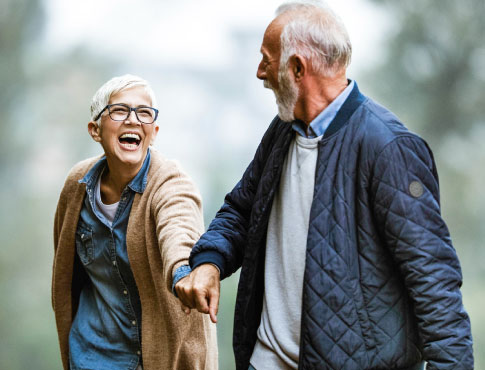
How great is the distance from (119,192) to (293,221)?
0.97 m

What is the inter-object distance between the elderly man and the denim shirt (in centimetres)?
60

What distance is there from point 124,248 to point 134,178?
27 centimetres

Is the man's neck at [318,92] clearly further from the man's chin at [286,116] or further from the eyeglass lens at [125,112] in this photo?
the eyeglass lens at [125,112]

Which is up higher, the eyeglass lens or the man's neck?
the eyeglass lens

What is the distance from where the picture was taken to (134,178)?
8.44 ft

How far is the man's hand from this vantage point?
1889 mm

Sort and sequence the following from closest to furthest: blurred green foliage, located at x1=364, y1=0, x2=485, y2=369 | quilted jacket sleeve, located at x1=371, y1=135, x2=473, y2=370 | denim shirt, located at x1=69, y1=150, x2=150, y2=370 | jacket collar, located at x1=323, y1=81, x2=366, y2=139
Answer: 1. quilted jacket sleeve, located at x1=371, y1=135, x2=473, y2=370
2. jacket collar, located at x1=323, y1=81, x2=366, y2=139
3. denim shirt, located at x1=69, y1=150, x2=150, y2=370
4. blurred green foliage, located at x1=364, y1=0, x2=485, y2=369

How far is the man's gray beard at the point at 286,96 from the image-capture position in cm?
188

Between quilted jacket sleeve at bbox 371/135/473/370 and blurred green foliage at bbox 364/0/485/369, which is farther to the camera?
blurred green foliage at bbox 364/0/485/369

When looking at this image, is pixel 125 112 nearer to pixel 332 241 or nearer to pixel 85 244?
pixel 85 244

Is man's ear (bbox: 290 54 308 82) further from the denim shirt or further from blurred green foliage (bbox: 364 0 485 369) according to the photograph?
blurred green foliage (bbox: 364 0 485 369)

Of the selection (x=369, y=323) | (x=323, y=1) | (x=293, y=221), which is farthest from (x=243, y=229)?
(x=323, y=1)

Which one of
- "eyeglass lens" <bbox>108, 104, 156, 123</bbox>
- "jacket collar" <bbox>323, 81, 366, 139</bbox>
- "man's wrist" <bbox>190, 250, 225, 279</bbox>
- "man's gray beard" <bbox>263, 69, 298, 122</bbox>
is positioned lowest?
"man's wrist" <bbox>190, 250, 225, 279</bbox>

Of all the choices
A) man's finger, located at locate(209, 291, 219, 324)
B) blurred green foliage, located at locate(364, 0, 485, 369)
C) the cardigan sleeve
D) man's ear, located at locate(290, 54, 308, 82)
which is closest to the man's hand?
man's finger, located at locate(209, 291, 219, 324)
